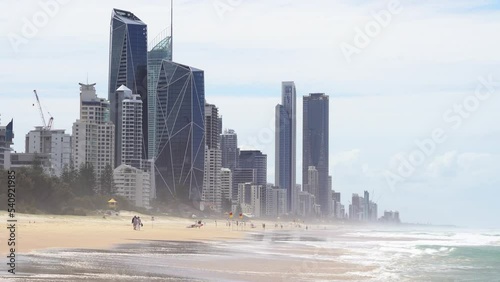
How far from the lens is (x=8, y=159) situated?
7259 inches

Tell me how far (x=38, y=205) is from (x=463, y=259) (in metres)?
78.6

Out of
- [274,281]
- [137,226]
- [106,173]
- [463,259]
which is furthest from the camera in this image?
[106,173]

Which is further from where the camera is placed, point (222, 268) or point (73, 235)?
point (73, 235)

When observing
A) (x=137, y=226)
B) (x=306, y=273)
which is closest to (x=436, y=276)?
(x=306, y=273)

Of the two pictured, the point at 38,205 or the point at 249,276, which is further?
the point at 38,205

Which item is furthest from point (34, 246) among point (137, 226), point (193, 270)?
point (137, 226)

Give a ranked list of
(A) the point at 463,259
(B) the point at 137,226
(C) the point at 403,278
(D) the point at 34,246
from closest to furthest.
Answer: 1. (C) the point at 403,278
2. (D) the point at 34,246
3. (A) the point at 463,259
4. (B) the point at 137,226

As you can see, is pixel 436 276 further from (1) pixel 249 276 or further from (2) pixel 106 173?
(2) pixel 106 173

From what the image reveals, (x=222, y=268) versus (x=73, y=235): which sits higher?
(x=222, y=268)

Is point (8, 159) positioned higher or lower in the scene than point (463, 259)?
higher

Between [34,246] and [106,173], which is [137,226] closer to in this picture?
[34,246]

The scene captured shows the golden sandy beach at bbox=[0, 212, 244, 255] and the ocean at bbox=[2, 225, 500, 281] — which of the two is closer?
the ocean at bbox=[2, 225, 500, 281]

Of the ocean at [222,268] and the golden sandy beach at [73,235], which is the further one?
the golden sandy beach at [73,235]

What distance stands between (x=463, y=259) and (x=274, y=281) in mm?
27289
